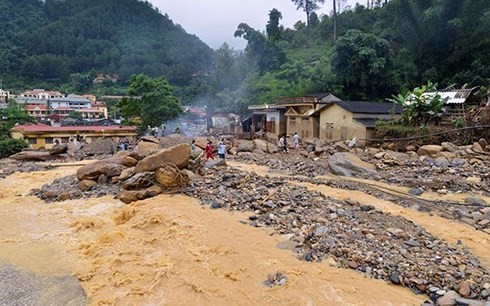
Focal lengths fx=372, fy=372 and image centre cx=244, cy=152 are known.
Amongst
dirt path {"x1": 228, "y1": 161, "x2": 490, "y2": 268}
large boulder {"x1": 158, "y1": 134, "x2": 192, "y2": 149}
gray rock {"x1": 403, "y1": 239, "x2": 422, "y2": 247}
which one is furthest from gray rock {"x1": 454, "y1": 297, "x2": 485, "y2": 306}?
large boulder {"x1": 158, "y1": 134, "x2": 192, "y2": 149}

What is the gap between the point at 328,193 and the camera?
1212cm

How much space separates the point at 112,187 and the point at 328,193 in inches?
306

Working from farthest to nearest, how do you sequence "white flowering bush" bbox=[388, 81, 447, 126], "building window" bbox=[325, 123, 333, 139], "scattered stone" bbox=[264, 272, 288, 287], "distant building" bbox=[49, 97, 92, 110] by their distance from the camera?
"distant building" bbox=[49, 97, 92, 110] → "building window" bbox=[325, 123, 333, 139] → "white flowering bush" bbox=[388, 81, 447, 126] → "scattered stone" bbox=[264, 272, 288, 287]

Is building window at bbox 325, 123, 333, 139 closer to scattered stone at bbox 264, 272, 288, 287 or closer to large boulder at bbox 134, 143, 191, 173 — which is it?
large boulder at bbox 134, 143, 191, 173

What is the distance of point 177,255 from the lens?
26.4 ft

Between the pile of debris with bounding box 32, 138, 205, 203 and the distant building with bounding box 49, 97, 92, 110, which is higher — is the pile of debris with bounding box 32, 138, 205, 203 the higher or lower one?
the lower one

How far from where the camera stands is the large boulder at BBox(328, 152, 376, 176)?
49.8 feet

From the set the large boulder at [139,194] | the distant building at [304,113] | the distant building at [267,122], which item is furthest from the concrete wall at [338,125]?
the large boulder at [139,194]

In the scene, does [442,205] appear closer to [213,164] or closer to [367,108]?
[213,164]

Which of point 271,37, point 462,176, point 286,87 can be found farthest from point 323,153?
point 271,37

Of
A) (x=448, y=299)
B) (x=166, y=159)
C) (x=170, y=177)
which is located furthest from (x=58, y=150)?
(x=448, y=299)

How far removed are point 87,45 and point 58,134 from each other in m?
61.1

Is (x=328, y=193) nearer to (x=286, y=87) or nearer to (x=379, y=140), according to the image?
(x=379, y=140)

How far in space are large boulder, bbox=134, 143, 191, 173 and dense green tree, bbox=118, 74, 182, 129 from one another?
62.3 ft
